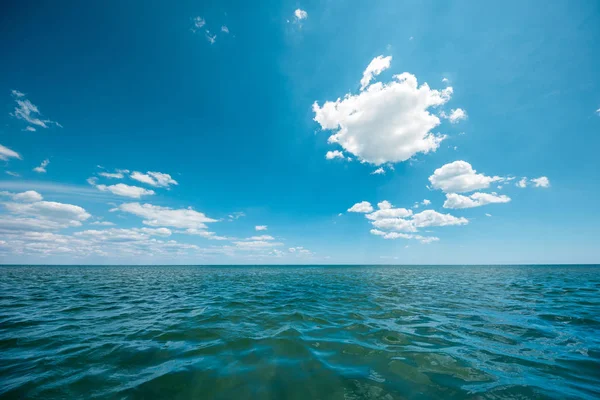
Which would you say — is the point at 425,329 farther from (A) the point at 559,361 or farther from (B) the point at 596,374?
(B) the point at 596,374

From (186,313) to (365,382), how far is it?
10.2m

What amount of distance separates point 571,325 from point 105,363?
17.3 meters

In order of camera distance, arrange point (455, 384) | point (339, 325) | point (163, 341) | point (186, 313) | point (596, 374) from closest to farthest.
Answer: point (455, 384), point (596, 374), point (163, 341), point (339, 325), point (186, 313)

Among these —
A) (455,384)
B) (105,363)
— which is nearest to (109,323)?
(105,363)

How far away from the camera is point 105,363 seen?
6051 millimetres

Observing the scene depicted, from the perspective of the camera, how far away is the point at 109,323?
9812 millimetres

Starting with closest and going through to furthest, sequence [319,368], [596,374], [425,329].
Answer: [596,374] < [319,368] < [425,329]

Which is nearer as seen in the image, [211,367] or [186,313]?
[211,367]

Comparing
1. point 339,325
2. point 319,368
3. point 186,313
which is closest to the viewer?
point 319,368

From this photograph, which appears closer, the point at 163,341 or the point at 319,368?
the point at 319,368

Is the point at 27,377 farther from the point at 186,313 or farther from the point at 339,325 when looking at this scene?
the point at 339,325

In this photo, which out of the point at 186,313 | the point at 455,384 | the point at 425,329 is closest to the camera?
the point at 455,384

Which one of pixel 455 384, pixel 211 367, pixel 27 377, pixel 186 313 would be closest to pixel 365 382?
pixel 455 384

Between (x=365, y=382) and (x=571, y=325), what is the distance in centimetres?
1093
